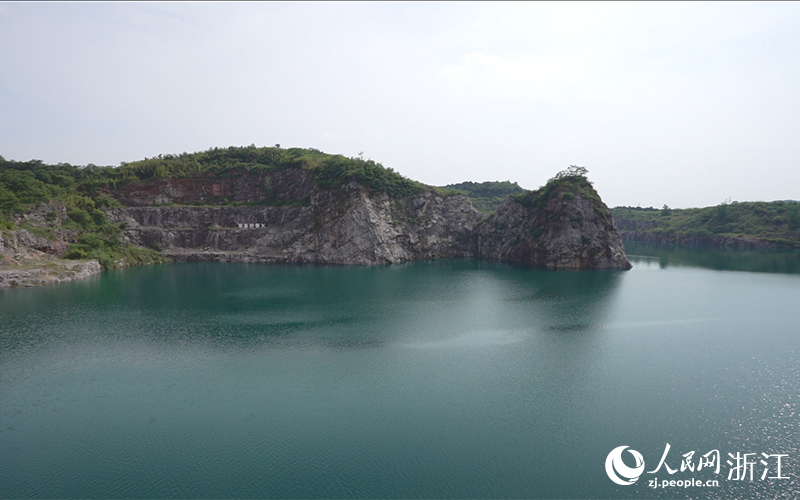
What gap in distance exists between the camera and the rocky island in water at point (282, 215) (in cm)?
6600

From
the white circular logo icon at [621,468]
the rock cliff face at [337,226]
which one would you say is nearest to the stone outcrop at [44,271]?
the rock cliff face at [337,226]

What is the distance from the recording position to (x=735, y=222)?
394 feet

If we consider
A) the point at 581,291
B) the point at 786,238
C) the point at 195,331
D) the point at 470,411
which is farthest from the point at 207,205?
the point at 786,238

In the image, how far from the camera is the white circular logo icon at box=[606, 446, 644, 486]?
15.6 m

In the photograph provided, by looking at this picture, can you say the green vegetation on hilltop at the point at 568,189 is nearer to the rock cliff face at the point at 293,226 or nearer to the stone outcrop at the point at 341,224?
the stone outcrop at the point at 341,224

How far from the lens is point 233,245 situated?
78.6m

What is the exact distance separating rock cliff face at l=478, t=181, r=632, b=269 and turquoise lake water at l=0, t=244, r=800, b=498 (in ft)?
86.0

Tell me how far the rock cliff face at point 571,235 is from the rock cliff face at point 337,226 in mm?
167

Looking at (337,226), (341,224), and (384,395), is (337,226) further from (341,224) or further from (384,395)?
(384,395)

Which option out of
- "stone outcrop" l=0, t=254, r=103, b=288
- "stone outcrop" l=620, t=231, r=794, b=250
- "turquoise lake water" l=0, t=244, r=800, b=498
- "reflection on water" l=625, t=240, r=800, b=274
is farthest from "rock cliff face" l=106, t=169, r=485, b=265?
"stone outcrop" l=620, t=231, r=794, b=250

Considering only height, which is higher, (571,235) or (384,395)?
(571,235)

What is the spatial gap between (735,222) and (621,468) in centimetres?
13611

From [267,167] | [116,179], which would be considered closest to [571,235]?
[267,167]

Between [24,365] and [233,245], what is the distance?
179ft
